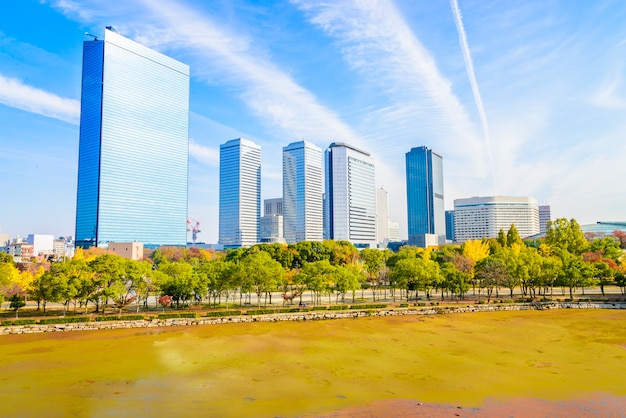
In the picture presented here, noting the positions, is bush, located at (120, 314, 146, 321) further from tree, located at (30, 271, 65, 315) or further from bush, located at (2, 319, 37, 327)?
bush, located at (2, 319, 37, 327)

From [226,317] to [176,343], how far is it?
11.4 metres

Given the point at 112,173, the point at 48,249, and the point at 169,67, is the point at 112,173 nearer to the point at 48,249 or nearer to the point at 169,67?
the point at 169,67

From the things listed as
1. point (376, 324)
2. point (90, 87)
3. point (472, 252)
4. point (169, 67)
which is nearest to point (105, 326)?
point (376, 324)

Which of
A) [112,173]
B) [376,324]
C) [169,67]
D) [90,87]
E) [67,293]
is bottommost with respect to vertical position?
[376,324]

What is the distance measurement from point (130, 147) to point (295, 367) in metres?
148

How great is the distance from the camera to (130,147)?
15438cm

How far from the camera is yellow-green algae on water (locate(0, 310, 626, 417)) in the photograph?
2120cm

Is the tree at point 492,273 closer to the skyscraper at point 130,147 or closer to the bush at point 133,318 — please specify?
the bush at point 133,318

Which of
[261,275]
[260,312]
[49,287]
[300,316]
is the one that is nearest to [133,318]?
[49,287]

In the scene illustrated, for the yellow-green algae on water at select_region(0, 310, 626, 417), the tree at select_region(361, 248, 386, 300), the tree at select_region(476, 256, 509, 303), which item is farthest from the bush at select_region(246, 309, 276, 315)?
the tree at select_region(361, 248, 386, 300)

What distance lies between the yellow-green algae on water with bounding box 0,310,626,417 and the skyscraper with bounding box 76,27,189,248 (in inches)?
4794

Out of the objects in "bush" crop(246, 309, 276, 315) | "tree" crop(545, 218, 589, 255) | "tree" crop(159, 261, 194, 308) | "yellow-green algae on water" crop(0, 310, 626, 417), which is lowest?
→ "yellow-green algae on water" crop(0, 310, 626, 417)

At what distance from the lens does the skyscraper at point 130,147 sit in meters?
146

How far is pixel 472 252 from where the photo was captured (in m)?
85.7
